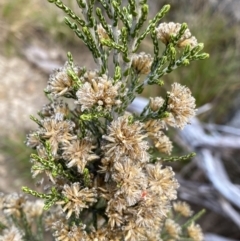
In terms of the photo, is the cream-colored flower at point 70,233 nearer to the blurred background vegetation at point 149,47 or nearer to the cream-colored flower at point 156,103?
the cream-colored flower at point 156,103

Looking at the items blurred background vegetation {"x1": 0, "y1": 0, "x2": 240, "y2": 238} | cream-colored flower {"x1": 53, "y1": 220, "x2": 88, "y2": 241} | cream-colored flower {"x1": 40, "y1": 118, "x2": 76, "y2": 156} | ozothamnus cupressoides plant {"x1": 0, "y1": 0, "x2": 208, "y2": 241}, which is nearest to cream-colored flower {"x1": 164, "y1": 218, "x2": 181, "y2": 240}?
ozothamnus cupressoides plant {"x1": 0, "y1": 0, "x2": 208, "y2": 241}

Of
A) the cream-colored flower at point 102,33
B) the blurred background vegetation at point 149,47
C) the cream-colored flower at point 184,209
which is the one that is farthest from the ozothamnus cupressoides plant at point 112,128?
the blurred background vegetation at point 149,47

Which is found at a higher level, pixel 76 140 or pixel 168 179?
pixel 76 140

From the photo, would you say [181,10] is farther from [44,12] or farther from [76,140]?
[76,140]

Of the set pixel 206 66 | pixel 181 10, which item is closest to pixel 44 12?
pixel 181 10

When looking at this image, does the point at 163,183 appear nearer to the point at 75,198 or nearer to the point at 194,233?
the point at 75,198

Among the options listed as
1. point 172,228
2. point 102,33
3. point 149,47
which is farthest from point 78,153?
point 149,47
